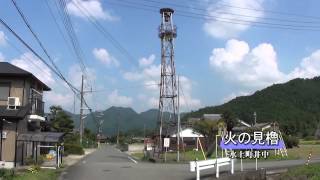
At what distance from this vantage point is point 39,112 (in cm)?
4066

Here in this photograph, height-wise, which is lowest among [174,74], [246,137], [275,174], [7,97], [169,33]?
[275,174]

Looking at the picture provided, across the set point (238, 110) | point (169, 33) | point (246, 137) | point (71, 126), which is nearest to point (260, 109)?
point (238, 110)

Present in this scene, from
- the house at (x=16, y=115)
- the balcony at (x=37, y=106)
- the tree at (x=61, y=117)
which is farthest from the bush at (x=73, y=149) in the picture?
the house at (x=16, y=115)

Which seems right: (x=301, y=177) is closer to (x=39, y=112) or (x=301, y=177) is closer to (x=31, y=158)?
(x=31, y=158)

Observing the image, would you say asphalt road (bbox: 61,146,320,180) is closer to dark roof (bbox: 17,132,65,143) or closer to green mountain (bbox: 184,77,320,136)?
dark roof (bbox: 17,132,65,143)

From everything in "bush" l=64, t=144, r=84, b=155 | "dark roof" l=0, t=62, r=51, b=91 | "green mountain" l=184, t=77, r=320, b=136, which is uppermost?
"green mountain" l=184, t=77, r=320, b=136

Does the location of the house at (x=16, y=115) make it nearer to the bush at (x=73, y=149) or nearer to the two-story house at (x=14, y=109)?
the two-story house at (x=14, y=109)

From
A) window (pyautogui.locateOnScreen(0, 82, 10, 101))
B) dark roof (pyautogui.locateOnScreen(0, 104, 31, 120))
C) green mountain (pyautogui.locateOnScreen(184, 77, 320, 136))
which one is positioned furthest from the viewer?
green mountain (pyautogui.locateOnScreen(184, 77, 320, 136))

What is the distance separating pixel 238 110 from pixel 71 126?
246 ft

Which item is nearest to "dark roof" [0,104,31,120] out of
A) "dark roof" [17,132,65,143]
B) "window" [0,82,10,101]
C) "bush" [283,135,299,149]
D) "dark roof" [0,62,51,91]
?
"window" [0,82,10,101]

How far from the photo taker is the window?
3494 cm

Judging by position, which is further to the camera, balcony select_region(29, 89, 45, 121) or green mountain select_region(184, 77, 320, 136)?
green mountain select_region(184, 77, 320, 136)

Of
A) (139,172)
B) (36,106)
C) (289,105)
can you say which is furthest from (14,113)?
(289,105)

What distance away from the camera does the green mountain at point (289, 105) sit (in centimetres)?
12412
